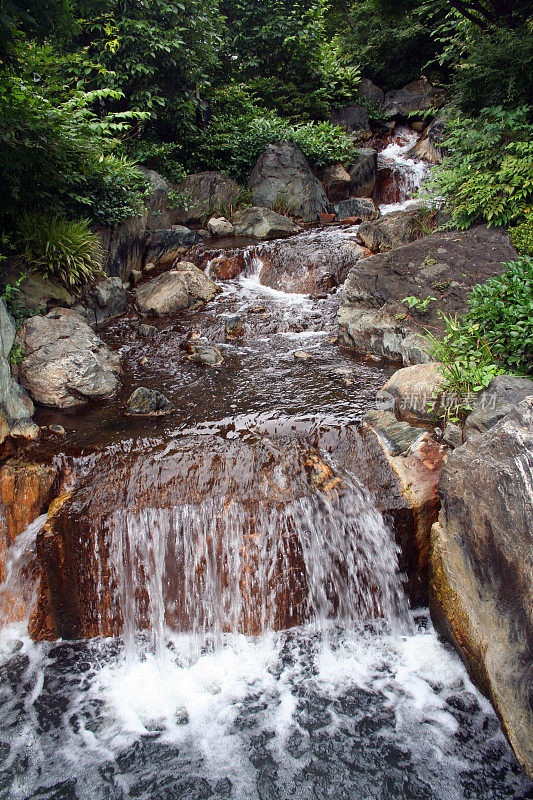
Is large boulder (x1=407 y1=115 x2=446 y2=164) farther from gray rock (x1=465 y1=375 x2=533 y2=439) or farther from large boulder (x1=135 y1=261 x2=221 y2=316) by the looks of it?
gray rock (x1=465 y1=375 x2=533 y2=439)

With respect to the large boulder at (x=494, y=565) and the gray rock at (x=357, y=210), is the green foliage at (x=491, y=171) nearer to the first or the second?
the gray rock at (x=357, y=210)

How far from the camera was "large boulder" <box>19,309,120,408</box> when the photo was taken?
21.2 feet

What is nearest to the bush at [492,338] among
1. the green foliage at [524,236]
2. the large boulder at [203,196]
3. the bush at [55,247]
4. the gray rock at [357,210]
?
the green foliage at [524,236]

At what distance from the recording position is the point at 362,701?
3910mm

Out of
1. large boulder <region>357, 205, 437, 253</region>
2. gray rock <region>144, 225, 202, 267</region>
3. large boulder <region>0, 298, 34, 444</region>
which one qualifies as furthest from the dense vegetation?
gray rock <region>144, 225, 202, 267</region>

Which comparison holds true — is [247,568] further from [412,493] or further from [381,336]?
[381,336]

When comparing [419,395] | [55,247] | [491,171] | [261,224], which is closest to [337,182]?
[261,224]

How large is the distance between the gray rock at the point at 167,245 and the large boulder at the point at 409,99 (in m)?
13.4

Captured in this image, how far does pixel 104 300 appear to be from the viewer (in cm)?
902

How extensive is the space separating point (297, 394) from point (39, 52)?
7190mm

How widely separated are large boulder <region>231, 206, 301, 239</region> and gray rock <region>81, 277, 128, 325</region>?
502cm

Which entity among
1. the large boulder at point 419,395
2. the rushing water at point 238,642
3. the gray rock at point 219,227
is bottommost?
the rushing water at point 238,642

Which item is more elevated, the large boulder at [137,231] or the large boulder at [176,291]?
the large boulder at [137,231]

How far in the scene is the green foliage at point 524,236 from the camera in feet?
24.4
